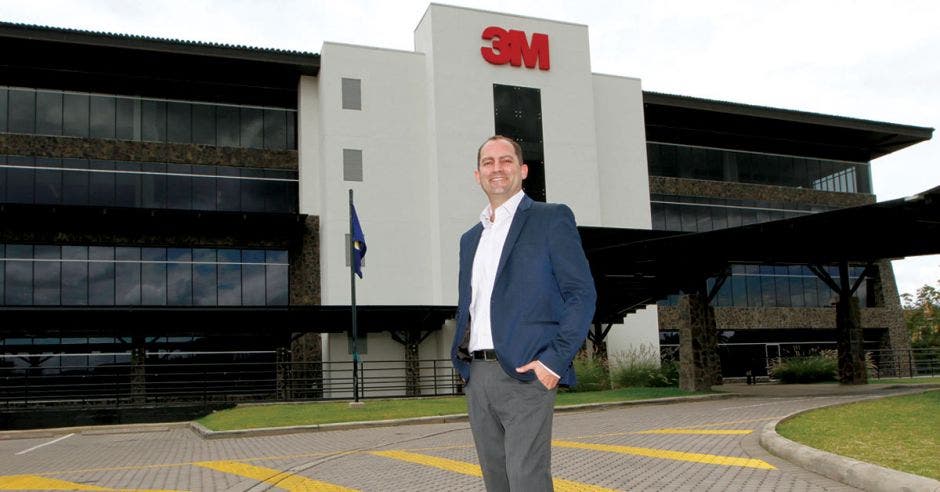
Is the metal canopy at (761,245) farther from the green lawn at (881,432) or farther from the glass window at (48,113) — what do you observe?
the glass window at (48,113)

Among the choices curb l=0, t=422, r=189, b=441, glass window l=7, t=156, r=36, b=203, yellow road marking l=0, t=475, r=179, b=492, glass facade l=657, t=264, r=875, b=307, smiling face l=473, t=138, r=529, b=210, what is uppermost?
glass window l=7, t=156, r=36, b=203

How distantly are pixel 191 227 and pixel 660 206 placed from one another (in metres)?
22.2

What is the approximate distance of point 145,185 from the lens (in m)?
34.3

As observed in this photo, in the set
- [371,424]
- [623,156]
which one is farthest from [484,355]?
[623,156]

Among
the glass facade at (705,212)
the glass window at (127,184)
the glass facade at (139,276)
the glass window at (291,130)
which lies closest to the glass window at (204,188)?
the glass facade at (139,276)

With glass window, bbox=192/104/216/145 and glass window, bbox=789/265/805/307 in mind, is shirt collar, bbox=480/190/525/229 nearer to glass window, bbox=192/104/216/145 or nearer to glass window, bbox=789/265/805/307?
glass window, bbox=192/104/216/145

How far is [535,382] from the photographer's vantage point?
366 centimetres

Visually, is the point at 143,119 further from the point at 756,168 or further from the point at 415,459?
the point at 756,168

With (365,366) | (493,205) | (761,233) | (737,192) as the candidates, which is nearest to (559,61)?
(737,192)

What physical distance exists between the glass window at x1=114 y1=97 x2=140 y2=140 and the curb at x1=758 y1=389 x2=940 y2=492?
101ft

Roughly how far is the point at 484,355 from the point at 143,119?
34494 millimetres

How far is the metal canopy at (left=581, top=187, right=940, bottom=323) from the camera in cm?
1791

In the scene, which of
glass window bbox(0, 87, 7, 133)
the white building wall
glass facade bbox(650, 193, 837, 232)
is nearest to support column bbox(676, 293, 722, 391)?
the white building wall

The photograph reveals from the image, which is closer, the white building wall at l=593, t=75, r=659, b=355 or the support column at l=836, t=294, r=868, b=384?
the support column at l=836, t=294, r=868, b=384
